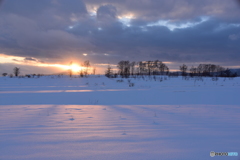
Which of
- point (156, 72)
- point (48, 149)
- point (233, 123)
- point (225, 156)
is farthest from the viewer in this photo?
point (156, 72)

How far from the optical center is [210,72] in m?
78.5

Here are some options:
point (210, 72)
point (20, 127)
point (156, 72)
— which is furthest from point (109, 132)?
point (210, 72)

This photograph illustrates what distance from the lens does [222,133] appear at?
13.8 feet

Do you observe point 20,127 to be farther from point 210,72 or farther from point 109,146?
point 210,72

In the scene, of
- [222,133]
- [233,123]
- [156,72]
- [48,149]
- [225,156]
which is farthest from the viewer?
[156,72]

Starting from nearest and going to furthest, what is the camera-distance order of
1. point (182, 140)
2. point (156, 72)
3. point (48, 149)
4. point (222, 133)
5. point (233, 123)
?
1. point (48, 149)
2. point (182, 140)
3. point (222, 133)
4. point (233, 123)
5. point (156, 72)

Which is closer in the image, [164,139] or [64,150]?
[64,150]

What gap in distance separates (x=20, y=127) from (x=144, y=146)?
3442mm

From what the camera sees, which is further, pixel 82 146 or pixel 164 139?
pixel 164 139

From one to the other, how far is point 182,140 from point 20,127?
4193 mm

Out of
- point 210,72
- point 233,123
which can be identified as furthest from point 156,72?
point 233,123

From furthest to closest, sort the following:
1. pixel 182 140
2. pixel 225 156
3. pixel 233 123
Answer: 1. pixel 233 123
2. pixel 182 140
3. pixel 225 156

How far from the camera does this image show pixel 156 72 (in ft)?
247

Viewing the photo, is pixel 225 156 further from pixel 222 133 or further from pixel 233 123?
pixel 233 123
